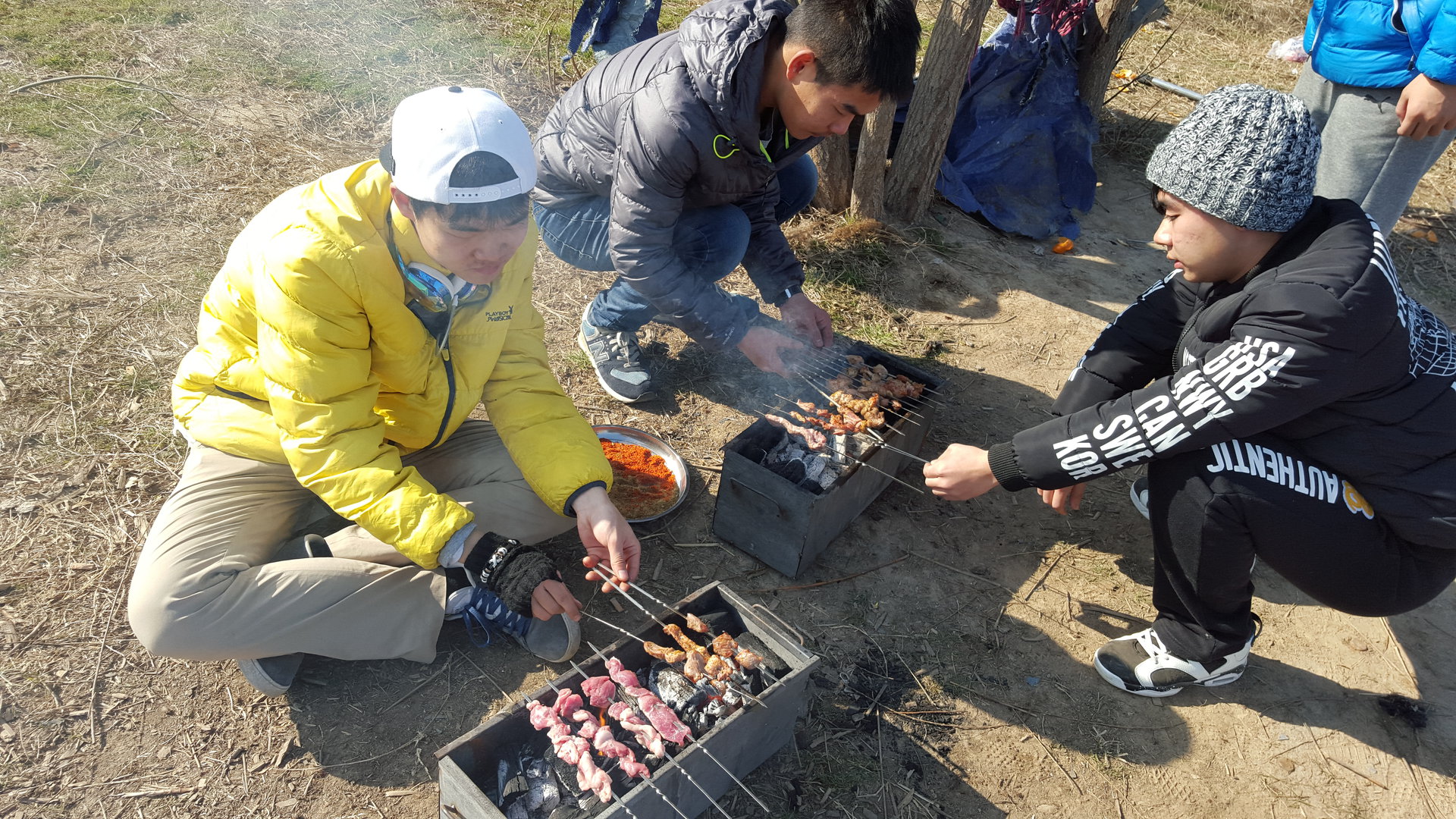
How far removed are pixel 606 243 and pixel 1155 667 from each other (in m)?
2.98

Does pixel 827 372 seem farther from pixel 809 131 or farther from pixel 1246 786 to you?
pixel 1246 786

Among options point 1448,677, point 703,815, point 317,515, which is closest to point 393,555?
point 317,515

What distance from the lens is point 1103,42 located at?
257 inches

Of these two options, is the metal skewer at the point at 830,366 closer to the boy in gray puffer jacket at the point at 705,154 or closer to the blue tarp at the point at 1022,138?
the boy in gray puffer jacket at the point at 705,154

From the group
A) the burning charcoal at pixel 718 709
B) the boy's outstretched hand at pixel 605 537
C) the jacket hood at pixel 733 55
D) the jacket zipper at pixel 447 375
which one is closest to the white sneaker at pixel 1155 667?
the burning charcoal at pixel 718 709

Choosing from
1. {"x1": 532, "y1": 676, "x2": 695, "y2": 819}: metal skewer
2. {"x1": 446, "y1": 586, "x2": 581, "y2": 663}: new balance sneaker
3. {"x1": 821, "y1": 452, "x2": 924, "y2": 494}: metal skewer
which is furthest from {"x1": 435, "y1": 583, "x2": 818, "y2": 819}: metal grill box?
{"x1": 821, "y1": 452, "x2": 924, "y2": 494}: metal skewer

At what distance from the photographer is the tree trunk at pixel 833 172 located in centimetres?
576

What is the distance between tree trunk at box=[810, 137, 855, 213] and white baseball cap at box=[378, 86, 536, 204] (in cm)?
350

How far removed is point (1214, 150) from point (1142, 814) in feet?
7.30

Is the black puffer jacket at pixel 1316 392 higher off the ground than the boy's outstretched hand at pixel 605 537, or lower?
higher

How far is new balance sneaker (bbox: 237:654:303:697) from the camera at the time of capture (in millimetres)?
2930

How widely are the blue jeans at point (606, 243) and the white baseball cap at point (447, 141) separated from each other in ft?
5.27

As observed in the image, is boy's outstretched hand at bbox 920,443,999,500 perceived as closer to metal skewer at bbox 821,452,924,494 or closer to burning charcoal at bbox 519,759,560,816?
metal skewer at bbox 821,452,924,494

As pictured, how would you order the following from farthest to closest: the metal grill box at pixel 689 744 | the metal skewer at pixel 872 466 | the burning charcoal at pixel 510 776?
1. the metal skewer at pixel 872 466
2. the burning charcoal at pixel 510 776
3. the metal grill box at pixel 689 744
